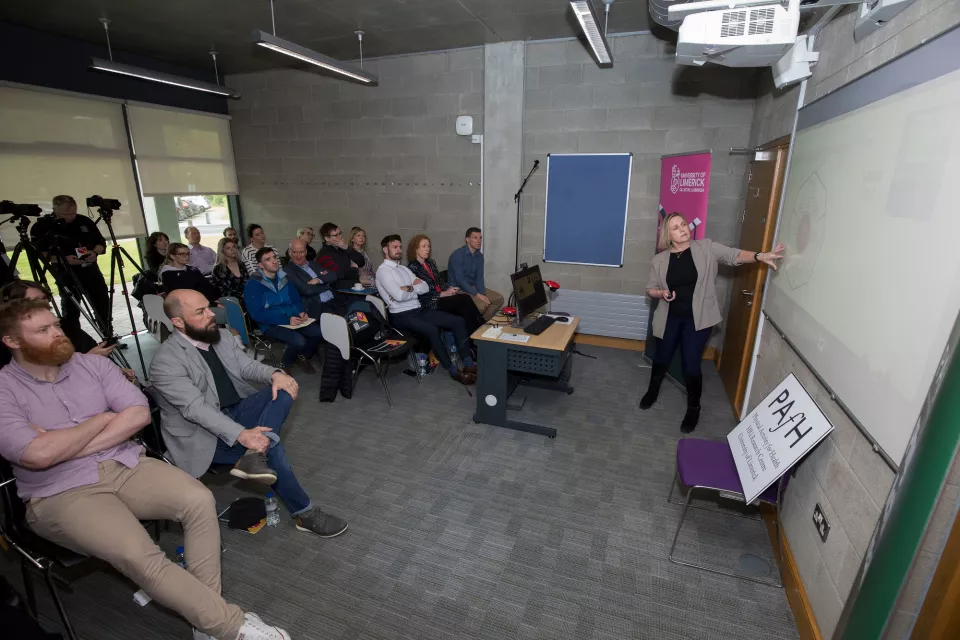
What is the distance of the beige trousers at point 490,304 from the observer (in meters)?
4.84

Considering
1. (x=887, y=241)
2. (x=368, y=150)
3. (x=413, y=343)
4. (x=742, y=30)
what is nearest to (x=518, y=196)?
(x=368, y=150)

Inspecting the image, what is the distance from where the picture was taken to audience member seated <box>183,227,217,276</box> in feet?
17.4

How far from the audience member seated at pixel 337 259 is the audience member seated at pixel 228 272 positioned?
2.81 ft

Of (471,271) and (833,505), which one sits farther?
(471,271)

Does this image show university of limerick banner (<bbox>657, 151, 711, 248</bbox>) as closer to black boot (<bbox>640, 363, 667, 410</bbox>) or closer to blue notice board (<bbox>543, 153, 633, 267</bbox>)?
blue notice board (<bbox>543, 153, 633, 267</bbox>)

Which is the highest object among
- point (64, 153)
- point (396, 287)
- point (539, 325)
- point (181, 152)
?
point (181, 152)

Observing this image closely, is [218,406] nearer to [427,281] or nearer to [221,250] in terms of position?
[427,281]

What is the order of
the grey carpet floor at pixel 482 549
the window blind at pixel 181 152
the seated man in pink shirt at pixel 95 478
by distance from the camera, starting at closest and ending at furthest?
the seated man in pink shirt at pixel 95 478 → the grey carpet floor at pixel 482 549 → the window blind at pixel 181 152

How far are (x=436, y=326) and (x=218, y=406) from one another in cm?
219

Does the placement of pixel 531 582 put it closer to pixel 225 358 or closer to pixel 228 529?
pixel 228 529

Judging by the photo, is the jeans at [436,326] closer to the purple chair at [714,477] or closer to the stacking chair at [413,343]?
the stacking chair at [413,343]

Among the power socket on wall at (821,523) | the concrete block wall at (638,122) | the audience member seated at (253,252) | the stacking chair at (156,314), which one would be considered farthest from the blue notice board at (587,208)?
the stacking chair at (156,314)

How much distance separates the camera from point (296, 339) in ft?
13.8

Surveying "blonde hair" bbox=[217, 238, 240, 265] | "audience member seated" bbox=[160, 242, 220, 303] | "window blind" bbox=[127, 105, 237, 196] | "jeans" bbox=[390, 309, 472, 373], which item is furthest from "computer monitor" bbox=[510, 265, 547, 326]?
"window blind" bbox=[127, 105, 237, 196]
